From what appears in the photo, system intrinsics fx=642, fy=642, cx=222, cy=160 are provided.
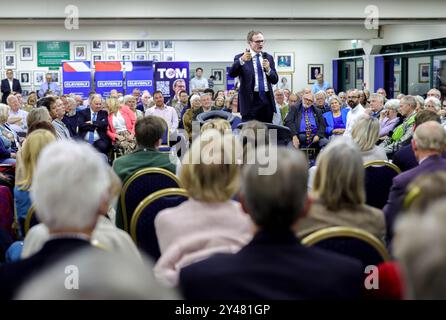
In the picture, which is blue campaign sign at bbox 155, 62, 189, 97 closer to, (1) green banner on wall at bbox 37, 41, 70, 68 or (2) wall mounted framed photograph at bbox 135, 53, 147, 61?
(2) wall mounted framed photograph at bbox 135, 53, 147, 61

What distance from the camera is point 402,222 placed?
4.36 ft

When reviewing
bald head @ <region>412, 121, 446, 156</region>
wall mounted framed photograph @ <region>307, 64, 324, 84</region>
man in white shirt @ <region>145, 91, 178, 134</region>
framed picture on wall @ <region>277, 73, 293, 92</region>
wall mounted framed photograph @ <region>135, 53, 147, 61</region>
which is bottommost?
bald head @ <region>412, 121, 446, 156</region>

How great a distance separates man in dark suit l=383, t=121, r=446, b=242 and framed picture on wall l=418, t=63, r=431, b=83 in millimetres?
14379

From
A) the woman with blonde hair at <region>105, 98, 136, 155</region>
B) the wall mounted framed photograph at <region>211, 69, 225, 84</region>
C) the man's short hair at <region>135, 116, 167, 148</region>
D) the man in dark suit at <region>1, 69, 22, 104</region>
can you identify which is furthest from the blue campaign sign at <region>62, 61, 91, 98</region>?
the man's short hair at <region>135, 116, 167, 148</region>

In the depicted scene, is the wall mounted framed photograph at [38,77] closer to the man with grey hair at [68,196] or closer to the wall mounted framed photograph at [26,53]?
the wall mounted framed photograph at [26,53]

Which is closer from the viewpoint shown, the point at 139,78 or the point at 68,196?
the point at 68,196

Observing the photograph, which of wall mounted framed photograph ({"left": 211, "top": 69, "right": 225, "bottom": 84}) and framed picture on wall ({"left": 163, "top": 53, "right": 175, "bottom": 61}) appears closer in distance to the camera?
framed picture on wall ({"left": 163, "top": 53, "right": 175, "bottom": 61})

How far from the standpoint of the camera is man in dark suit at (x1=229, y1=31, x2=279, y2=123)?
7312 millimetres

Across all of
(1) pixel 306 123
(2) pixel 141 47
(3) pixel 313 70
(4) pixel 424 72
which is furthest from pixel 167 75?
(3) pixel 313 70

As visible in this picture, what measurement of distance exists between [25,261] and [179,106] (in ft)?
37.1

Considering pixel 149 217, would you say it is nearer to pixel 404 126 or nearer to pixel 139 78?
pixel 404 126

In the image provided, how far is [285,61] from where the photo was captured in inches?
957

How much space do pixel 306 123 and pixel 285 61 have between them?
14.9m
